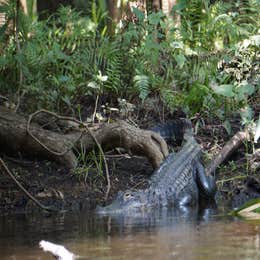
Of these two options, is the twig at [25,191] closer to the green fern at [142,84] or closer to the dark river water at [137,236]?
the dark river water at [137,236]

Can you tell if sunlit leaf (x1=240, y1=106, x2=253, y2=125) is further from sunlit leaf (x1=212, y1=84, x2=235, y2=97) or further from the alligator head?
the alligator head

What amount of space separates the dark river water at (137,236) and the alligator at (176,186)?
434mm

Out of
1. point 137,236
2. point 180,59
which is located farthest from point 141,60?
point 137,236

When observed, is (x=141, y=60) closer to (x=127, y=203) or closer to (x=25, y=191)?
(x=127, y=203)

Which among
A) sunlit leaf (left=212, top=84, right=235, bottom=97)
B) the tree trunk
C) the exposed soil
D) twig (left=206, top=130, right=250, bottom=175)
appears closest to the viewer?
the exposed soil

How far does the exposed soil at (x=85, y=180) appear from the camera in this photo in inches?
288

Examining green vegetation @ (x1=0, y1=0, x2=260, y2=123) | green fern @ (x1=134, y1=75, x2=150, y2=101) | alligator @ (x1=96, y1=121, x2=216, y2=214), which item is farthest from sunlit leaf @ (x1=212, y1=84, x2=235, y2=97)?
green fern @ (x1=134, y1=75, x2=150, y2=101)

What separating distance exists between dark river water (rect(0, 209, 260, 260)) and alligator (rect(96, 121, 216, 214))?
0.43 meters

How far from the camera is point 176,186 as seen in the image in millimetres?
7746

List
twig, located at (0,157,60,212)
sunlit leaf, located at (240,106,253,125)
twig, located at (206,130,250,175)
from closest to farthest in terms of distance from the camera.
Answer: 1. twig, located at (0,157,60,212)
2. twig, located at (206,130,250,175)
3. sunlit leaf, located at (240,106,253,125)

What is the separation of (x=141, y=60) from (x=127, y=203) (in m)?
3.41

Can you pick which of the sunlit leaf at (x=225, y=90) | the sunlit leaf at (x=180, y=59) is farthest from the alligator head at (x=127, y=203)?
the sunlit leaf at (x=180, y=59)

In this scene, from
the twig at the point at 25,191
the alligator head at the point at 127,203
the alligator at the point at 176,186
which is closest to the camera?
the twig at the point at 25,191

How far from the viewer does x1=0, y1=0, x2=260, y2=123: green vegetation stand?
9203 mm
